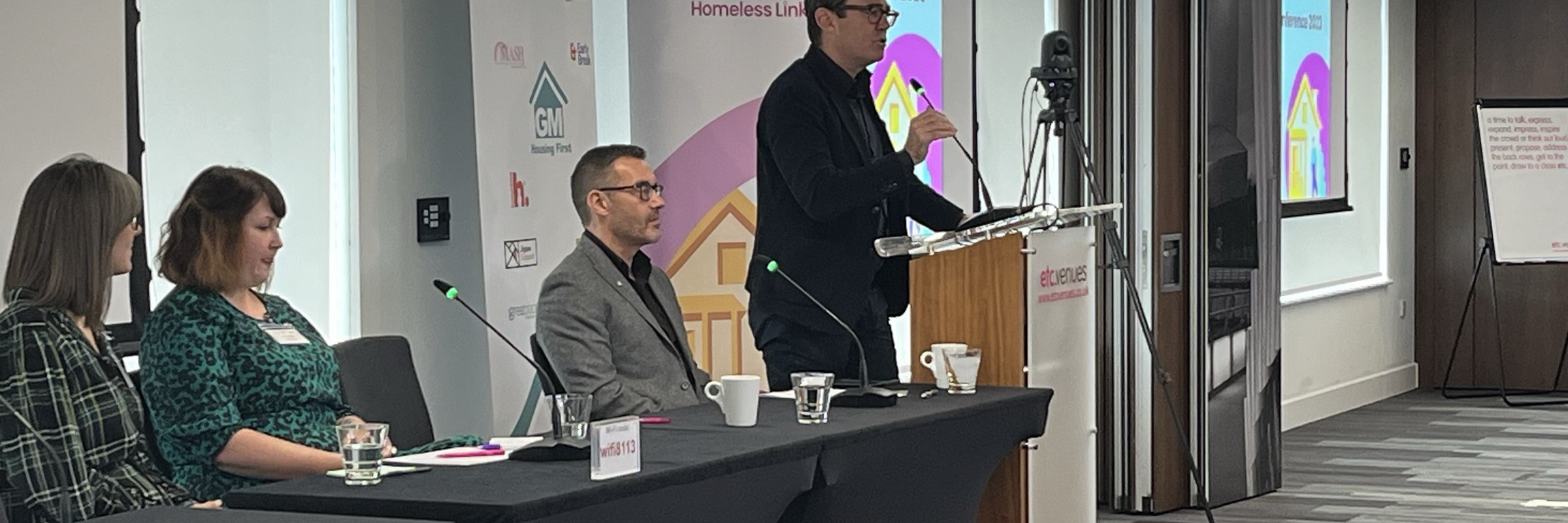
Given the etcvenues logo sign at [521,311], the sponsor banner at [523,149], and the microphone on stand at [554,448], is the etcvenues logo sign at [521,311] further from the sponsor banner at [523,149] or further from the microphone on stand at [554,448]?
the microphone on stand at [554,448]

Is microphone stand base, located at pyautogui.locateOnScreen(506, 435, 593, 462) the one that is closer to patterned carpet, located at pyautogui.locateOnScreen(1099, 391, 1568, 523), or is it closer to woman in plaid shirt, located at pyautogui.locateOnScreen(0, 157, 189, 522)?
woman in plaid shirt, located at pyautogui.locateOnScreen(0, 157, 189, 522)

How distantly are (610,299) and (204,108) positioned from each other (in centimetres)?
107

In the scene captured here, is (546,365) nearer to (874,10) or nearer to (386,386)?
(386,386)

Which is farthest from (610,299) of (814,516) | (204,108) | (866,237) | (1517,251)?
(1517,251)

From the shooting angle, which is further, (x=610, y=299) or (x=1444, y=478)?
(x=1444, y=478)

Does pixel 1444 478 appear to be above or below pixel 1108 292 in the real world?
below

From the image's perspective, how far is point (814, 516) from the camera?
3326 millimetres

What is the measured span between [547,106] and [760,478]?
6.47ft

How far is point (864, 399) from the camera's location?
359 centimetres

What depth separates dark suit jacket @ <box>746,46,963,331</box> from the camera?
12.6 ft

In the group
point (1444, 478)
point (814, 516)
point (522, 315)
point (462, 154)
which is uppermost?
point (462, 154)

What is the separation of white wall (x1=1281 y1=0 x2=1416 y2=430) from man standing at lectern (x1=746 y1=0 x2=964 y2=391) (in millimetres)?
5334

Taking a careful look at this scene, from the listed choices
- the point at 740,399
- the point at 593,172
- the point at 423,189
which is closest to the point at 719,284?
the point at 423,189

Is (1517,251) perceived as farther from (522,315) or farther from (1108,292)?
(522,315)
